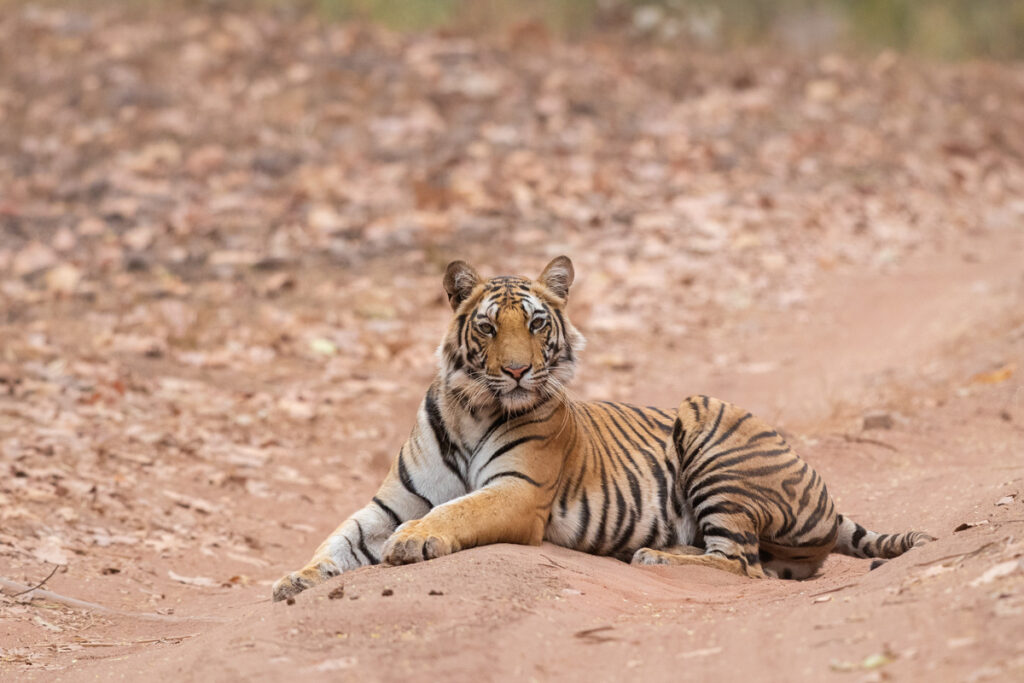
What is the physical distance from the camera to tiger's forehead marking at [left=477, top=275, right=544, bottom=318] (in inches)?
177

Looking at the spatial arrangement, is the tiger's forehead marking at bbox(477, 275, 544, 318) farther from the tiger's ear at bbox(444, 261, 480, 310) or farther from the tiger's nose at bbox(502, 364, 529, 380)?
the tiger's nose at bbox(502, 364, 529, 380)

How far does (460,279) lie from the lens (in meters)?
4.71

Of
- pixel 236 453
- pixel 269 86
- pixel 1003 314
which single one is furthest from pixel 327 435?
pixel 269 86

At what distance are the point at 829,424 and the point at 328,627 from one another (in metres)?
4.56

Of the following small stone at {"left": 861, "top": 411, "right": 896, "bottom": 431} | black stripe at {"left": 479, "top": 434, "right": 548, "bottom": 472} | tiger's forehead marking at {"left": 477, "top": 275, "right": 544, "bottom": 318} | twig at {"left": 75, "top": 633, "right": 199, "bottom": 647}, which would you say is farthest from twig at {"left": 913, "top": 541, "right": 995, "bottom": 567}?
small stone at {"left": 861, "top": 411, "right": 896, "bottom": 431}

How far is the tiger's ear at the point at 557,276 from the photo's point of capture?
482cm

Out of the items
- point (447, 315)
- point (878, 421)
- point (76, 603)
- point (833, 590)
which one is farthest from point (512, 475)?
point (447, 315)

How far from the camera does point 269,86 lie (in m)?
14.0

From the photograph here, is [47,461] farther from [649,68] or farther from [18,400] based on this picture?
[649,68]

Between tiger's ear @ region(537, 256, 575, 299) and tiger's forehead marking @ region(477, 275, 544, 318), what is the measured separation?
0.53 ft

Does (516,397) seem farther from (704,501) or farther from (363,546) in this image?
(704,501)

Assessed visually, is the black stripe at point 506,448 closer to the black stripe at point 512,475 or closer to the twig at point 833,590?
the black stripe at point 512,475

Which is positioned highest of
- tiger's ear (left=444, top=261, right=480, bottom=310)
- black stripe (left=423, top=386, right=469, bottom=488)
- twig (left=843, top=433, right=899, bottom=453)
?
tiger's ear (left=444, top=261, right=480, bottom=310)

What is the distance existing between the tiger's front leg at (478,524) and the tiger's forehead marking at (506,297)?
2.28 feet
